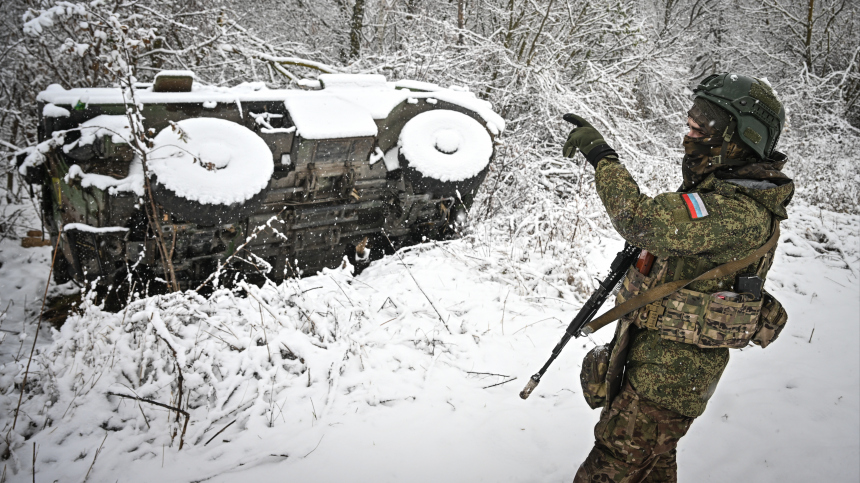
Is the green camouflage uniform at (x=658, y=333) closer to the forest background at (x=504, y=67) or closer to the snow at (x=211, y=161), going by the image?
the snow at (x=211, y=161)

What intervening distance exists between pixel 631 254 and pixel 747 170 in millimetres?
562

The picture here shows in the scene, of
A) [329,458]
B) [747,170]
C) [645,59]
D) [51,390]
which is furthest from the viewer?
[645,59]

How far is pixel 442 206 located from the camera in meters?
4.92

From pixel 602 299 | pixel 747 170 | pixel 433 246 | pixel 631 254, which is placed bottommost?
pixel 433 246

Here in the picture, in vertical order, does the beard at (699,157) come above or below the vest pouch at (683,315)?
above

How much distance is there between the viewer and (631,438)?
1.88 meters

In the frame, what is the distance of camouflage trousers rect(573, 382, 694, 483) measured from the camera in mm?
1875

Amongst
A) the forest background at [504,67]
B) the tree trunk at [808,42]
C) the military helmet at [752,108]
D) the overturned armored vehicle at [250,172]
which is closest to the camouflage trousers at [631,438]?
the military helmet at [752,108]

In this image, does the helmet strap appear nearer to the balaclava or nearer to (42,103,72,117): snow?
the balaclava

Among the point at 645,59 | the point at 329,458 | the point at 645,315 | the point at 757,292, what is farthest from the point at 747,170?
the point at 645,59

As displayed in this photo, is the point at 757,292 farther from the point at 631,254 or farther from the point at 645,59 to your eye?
the point at 645,59

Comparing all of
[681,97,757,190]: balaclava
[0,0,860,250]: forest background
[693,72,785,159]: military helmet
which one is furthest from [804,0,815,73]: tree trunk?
[681,97,757,190]: balaclava

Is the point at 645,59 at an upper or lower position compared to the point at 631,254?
upper

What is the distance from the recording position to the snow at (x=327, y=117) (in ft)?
12.6
